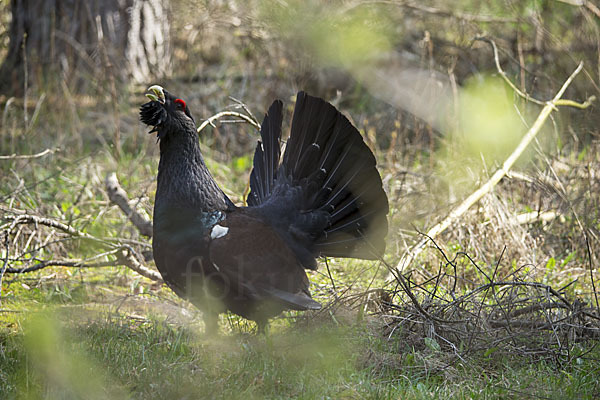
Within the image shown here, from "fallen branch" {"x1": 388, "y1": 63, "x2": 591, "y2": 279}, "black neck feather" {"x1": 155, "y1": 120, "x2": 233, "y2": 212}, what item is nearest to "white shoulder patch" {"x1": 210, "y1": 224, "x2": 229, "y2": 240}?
"black neck feather" {"x1": 155, "y1": 120, "x2": 233, "y2": 212}

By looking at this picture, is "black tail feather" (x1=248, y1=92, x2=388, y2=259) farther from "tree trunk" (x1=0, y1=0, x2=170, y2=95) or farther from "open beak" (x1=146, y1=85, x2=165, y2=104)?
"tree trunk" (x1=0, y1=0, x2=170, y2=95)

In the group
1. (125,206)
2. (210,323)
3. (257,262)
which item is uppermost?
(257,262)

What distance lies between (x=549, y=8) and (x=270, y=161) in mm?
4466

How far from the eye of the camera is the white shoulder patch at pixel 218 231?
328cm

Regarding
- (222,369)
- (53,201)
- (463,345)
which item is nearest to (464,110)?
(463,345)

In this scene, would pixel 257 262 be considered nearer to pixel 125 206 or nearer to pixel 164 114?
pixel 164 114

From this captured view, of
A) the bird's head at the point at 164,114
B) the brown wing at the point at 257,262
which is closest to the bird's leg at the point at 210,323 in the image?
the brown wing at the point at 257,262

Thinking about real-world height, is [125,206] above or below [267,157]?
below

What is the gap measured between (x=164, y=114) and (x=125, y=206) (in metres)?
1.47

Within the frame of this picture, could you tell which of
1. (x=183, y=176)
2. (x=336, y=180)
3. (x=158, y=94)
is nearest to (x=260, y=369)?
(x=183, y=176)

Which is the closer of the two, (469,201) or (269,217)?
(269,217)

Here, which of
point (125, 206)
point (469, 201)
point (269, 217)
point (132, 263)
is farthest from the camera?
point (125, 206)

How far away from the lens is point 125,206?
463 cm

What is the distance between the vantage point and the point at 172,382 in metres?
2.77
